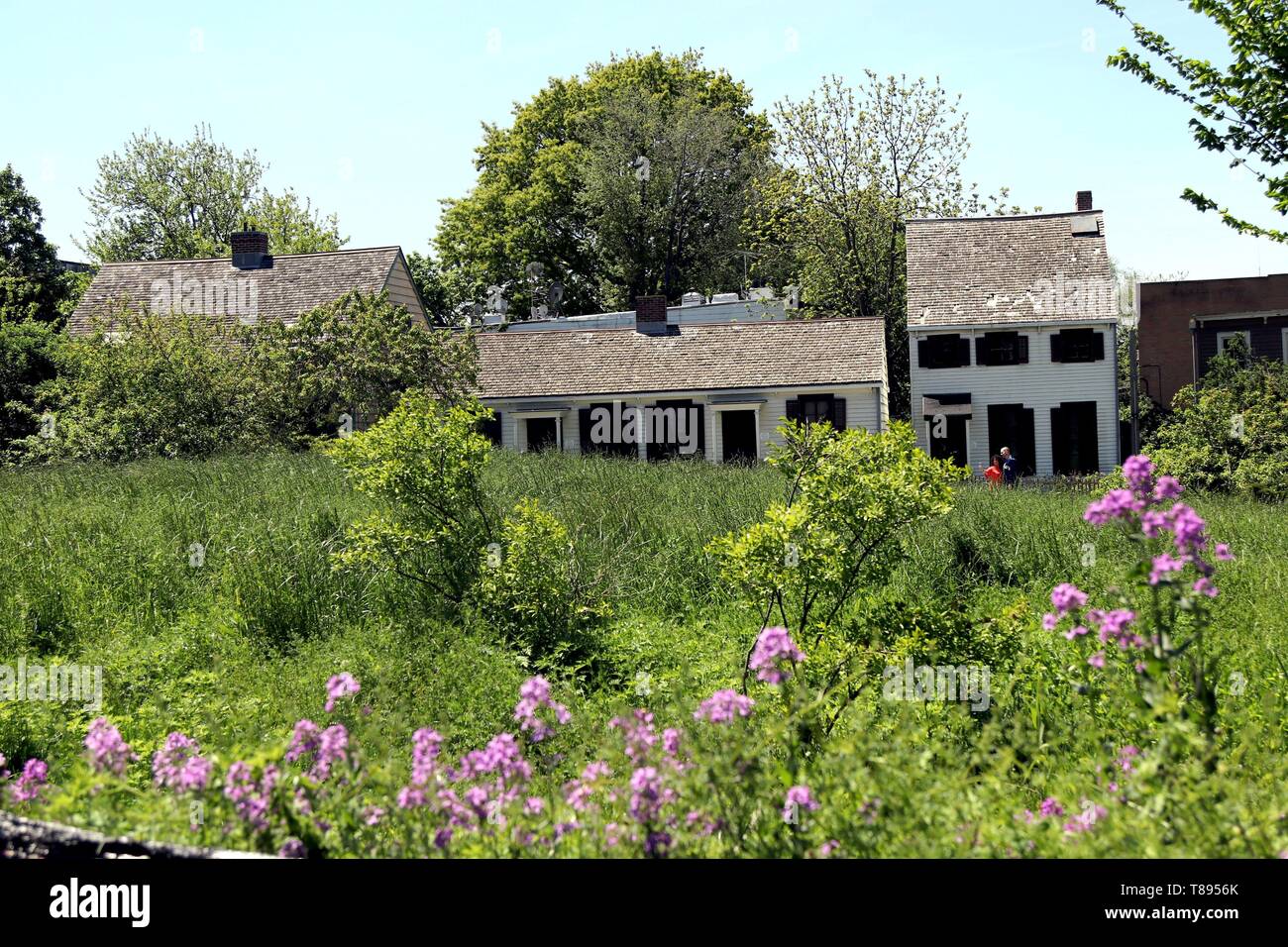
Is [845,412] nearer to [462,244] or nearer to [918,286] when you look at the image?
[918,286]

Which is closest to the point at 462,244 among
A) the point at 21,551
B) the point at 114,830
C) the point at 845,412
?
the point at 845,412

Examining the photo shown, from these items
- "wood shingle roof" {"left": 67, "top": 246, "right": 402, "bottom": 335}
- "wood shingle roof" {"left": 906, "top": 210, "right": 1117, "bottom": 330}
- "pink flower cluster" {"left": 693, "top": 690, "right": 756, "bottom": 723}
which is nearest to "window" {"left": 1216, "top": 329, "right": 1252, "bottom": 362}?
"wood shingle roof" {"left": 906, "top": 210, "right": 1117, "bottom": 330}

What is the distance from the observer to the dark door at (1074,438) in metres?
34.3

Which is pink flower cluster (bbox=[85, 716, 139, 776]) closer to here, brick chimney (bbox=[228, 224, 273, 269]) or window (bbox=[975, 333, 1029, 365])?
window (bbox=[975, 333, 1029, 365])

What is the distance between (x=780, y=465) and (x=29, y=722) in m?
5.54

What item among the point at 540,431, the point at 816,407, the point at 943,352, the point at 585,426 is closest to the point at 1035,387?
the point at 943,352

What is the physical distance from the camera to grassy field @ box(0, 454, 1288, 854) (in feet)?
15.9

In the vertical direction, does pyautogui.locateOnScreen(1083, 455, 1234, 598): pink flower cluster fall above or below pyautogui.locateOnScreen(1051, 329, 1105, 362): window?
below

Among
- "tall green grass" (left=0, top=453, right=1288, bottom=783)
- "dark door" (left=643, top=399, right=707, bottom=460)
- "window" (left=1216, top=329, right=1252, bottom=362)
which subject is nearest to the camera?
"tall green grass" (left=0, top=453, right=1288, bottom=783)

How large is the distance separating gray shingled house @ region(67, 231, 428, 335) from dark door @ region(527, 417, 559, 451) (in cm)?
565

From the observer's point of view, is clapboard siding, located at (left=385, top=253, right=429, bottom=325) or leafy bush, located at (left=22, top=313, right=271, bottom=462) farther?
clapboard siding, located at (left=385, top=253, right=429, bottom=325)

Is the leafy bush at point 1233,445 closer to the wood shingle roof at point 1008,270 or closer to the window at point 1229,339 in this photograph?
the wood shingle roof at point 1008,270

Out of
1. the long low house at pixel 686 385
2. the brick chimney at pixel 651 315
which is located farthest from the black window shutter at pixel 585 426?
the brick chimney at pixel 651 315

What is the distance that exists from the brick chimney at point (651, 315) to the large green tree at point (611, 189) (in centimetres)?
1430
